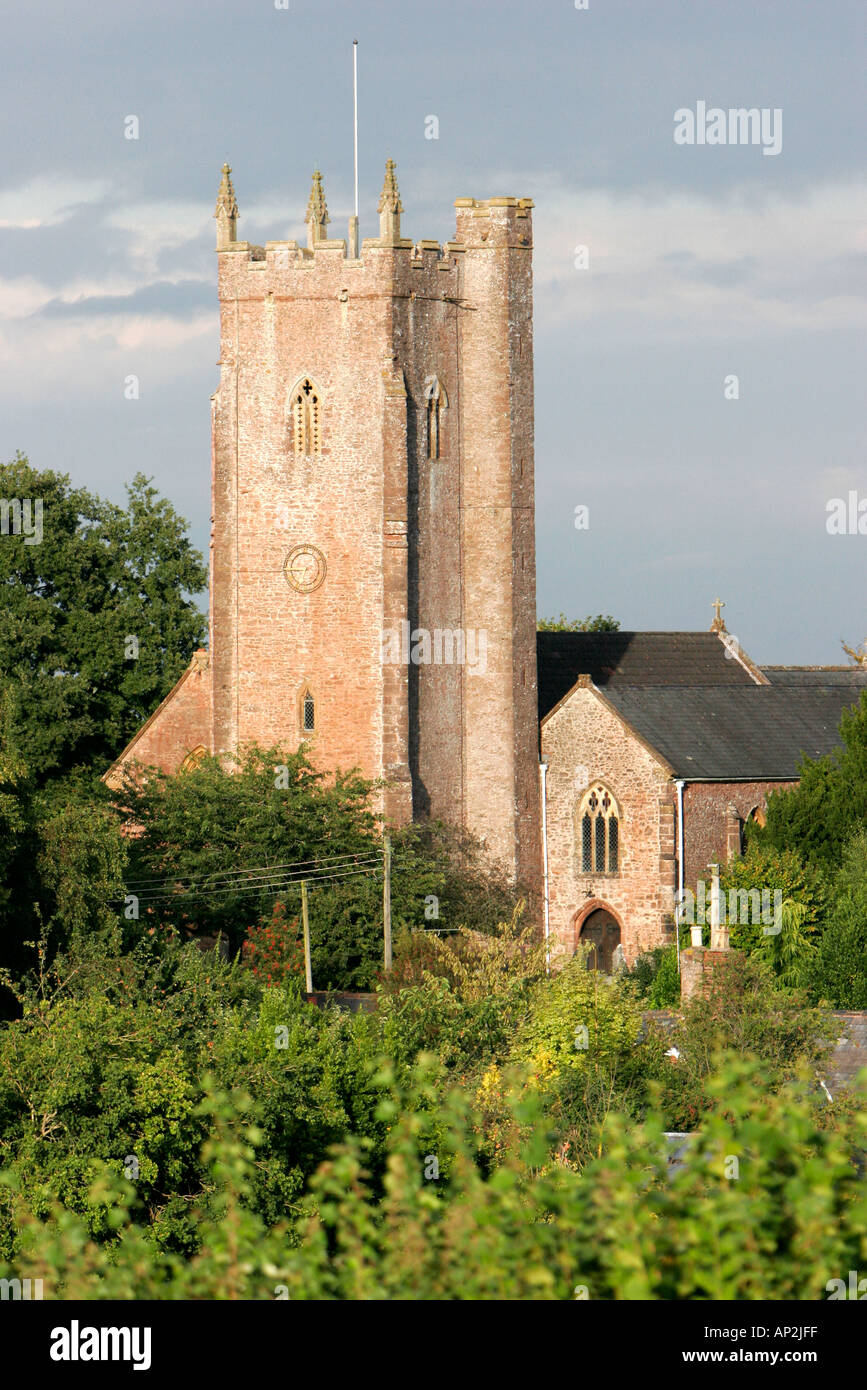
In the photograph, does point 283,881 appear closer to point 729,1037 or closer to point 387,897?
point 387,897

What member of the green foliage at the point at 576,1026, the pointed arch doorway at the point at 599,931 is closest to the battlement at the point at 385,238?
the pointed arch doorway at the point at 599,931

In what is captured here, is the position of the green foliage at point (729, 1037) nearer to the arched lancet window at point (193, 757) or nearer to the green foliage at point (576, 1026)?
the green foliage at point (576, 1026)

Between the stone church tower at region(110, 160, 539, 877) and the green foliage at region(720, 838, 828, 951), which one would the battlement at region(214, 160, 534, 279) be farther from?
the green foliage at region(720, 838, 828, 951)

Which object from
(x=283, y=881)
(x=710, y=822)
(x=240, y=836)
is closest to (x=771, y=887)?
(x=710, y=822)

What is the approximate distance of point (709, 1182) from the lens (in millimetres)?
10414

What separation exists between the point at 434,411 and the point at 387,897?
15017 mm

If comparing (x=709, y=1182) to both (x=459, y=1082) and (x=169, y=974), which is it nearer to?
(x=459, y=1082)

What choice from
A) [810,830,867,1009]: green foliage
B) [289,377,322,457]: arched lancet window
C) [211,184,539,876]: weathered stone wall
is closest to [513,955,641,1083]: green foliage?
[810,830,867,1009]: green foliage

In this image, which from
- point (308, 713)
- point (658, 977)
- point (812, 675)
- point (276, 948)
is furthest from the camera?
point (812, 675)

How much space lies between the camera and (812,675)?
65312 mm

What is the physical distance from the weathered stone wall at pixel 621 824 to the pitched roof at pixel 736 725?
57cm

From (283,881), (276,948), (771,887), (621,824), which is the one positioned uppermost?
(621,824)

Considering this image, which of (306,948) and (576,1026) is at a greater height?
(306,948)

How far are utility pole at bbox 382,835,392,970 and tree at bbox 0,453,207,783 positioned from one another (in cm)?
1633
